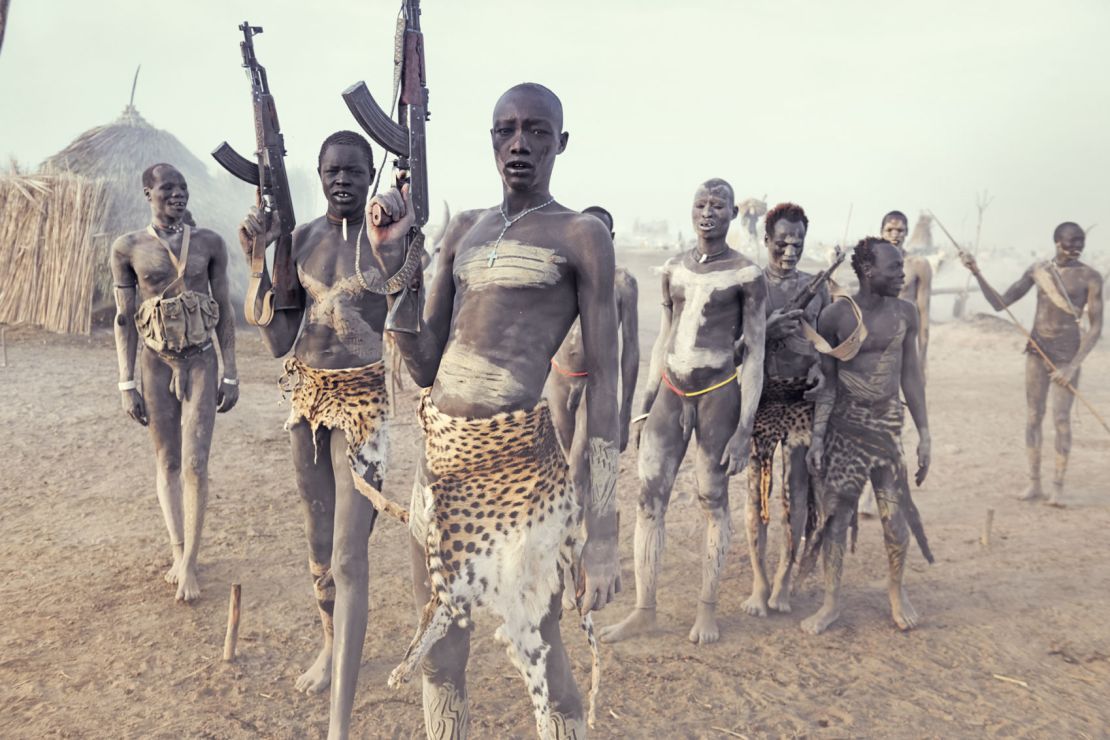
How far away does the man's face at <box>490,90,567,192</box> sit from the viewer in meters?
2.41

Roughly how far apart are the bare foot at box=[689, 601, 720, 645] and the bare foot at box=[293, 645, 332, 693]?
83.2 inches

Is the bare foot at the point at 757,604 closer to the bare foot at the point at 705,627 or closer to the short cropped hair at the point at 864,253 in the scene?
the bare foot at the point at 705,627

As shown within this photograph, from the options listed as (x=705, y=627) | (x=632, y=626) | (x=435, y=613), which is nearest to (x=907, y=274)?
(x=705, y=627)

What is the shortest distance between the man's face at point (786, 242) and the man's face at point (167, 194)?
12.7 ft

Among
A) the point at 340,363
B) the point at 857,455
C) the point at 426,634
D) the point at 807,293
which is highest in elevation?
the point at 807,293

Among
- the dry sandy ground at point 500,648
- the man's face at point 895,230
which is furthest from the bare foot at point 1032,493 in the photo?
the man's face at point 895,230

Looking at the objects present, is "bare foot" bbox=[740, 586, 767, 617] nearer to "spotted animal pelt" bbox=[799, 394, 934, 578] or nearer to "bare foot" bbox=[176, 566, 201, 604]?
"spotted animal pelt" bbox=[799, 394, 934, 578]

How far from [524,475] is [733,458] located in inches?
82.2

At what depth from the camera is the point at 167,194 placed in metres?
4.65

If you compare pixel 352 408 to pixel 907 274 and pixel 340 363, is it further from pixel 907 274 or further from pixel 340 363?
pixel 907 274

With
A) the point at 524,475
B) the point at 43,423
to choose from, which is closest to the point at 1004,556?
the point at 524,475

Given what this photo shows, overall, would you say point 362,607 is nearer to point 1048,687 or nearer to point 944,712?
point 944,712

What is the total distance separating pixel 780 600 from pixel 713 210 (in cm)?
265

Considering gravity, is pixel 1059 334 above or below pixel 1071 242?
below
